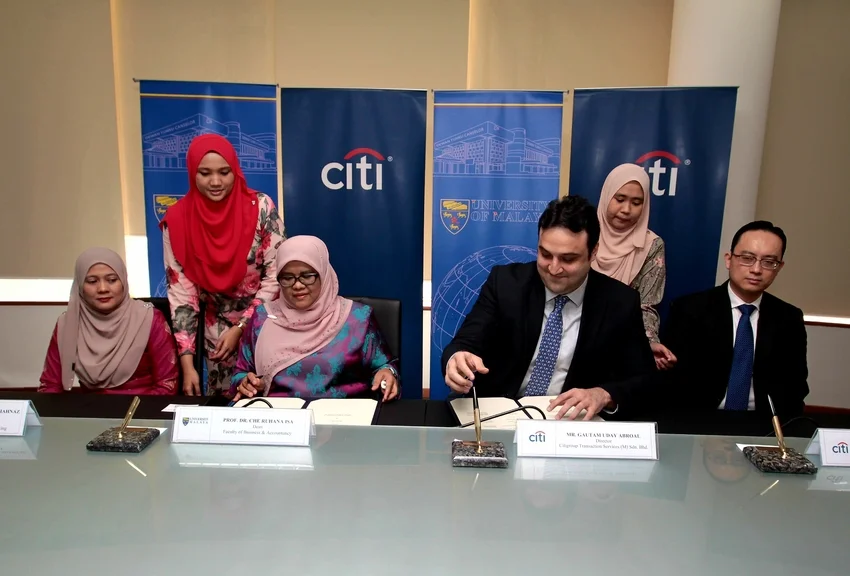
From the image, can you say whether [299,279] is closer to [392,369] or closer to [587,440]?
[392,369]

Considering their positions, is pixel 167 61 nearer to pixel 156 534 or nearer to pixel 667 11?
pixel 667 11

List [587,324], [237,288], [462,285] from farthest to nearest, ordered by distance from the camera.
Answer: [462,285], [237,288], [587,324]

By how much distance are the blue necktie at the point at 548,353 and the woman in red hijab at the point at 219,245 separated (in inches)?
46.9

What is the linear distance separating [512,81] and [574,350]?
2.80m

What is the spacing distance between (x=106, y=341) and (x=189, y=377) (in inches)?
13.2

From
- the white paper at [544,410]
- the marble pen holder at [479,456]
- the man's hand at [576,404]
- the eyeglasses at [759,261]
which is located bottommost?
the white paper at [544,410]

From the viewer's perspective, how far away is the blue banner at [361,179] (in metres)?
3.13

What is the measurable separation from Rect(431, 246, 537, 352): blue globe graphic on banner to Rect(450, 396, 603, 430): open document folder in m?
1.78

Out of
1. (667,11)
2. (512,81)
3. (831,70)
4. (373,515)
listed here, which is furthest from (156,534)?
(831,70)

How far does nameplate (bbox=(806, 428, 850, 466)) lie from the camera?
3.69 feet

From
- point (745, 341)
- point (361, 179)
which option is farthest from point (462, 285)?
point (745, 341)

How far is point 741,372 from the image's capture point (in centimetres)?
188

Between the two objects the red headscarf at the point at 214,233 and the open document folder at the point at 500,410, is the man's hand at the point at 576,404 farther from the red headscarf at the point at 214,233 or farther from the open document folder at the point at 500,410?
the red headscarf at the point at 214,233

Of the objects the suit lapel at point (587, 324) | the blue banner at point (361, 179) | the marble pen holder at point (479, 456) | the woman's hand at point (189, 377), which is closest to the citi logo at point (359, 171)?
the blue banner at point (361, 179)
